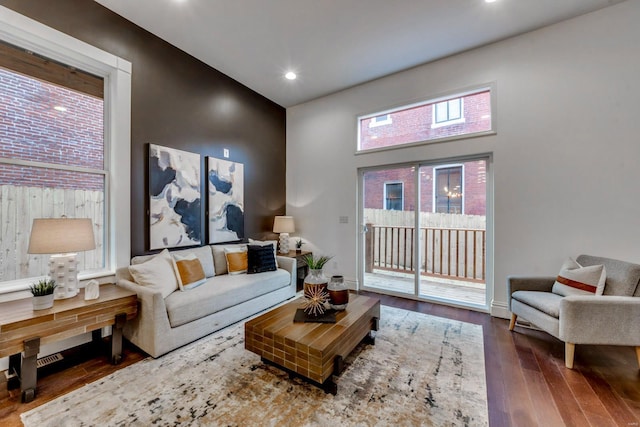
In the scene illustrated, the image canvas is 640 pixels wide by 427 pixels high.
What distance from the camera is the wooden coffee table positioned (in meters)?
1.69

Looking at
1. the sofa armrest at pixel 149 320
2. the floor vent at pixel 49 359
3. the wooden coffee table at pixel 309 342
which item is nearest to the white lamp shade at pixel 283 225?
the wooden coffee table at pixel 309 342

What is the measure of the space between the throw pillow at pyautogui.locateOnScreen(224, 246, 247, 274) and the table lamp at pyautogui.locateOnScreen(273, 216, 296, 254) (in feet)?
3.34

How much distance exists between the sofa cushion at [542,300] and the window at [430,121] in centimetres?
195

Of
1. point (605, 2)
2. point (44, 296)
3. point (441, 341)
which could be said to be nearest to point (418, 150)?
point (605, 2)

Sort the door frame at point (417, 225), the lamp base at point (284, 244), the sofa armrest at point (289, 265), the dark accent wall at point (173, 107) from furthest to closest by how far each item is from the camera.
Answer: the lamp base at point (284, 244), the sofa armrest at point (289, 265), the door frame at point (417, 225), the dark accent wall at point (173, 107)

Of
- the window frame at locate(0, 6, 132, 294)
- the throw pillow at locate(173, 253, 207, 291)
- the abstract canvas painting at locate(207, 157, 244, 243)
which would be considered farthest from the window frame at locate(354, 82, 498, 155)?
the window frame at locate(0, 6, 132, 294)

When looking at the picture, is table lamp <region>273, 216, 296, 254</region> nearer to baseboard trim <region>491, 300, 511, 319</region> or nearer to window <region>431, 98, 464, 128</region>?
window <region>431, 98, 464, 128</region>

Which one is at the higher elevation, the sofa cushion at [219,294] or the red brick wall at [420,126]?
the red brick wall at [420,126]

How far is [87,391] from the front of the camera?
1.81m

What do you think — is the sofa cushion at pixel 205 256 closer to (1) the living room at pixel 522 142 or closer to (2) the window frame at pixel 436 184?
(1) the living room at pixel 522 142

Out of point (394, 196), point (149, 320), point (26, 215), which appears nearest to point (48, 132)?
point (26, 215)

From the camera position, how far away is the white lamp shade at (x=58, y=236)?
189 centimetres

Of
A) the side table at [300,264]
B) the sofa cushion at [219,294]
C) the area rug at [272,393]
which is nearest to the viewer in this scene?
→ the area rug at [272,393]

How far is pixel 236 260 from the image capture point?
11.2 feet
